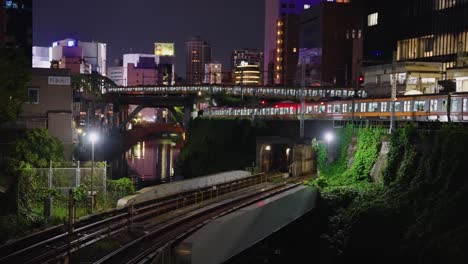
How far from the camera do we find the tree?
1119 inches

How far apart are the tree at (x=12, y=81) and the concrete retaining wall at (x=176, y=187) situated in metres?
9.57

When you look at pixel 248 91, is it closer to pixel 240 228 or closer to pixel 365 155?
pixel 365 155

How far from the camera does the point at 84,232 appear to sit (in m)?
18.0

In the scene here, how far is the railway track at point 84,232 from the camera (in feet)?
50.1

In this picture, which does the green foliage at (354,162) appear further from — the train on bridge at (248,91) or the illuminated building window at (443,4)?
the train on bridge at (248,91)

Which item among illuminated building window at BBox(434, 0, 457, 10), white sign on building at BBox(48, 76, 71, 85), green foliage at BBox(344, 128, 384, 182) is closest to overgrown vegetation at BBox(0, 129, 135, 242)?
white sign on building at BBox(48, 76, 71, 85)

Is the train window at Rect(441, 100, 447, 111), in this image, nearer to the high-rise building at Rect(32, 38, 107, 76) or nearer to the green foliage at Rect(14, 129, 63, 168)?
the green foliage at Rect(14, 129, 63, 168)

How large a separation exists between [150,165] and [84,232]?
170ft

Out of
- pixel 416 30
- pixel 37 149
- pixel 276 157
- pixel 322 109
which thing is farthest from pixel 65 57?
pixel 37 149

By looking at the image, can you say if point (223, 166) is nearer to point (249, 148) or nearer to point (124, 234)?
point (249, 148)

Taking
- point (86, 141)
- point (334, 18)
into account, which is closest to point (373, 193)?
point (86, 141)

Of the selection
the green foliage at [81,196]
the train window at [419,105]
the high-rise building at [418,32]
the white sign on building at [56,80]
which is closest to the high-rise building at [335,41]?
the high-rise building at [418,32]

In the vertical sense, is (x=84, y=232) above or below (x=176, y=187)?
below

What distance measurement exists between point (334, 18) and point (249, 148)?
170 ft
